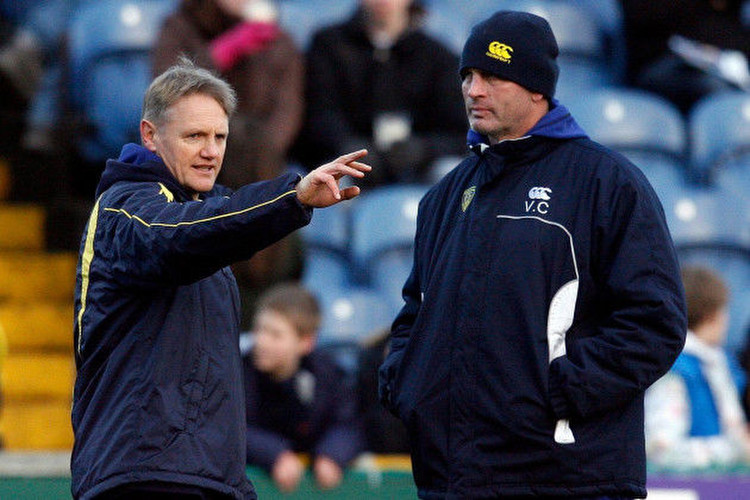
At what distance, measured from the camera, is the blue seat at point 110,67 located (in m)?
7.63

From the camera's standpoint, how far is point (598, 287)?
141 inches

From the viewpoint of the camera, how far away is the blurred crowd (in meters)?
5.92

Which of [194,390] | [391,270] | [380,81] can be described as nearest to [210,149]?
[194,390]

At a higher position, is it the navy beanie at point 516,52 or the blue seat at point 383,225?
the navy beanie at point 516,52

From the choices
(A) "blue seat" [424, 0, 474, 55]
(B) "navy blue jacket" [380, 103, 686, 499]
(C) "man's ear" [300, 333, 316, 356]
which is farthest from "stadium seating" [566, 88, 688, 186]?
(B) "navy blue jacket" [380, 103, 686, 499]

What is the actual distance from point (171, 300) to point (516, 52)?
1.09 meters

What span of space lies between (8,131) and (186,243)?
493cm

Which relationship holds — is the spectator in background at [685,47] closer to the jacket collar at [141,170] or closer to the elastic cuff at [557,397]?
the elastic cuff at [557,397]

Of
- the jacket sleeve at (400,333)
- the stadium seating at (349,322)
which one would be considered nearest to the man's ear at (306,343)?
the stadium seating at (349,322)

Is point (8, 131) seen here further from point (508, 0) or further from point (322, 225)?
point (508, 0)

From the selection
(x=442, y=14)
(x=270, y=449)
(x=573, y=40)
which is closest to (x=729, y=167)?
(x=573, y=40)

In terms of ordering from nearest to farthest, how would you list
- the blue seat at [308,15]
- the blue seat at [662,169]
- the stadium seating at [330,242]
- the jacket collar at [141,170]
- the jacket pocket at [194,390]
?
1. the jacket pocket at [194,390]
2. the jacket collar at [141,170]
3. the stadium seating at [330,242]
4. the blue seat at [662,169]
5. the blue seat at [308,15]

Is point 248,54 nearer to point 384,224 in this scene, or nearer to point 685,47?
point 384,224

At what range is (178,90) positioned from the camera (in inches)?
143
